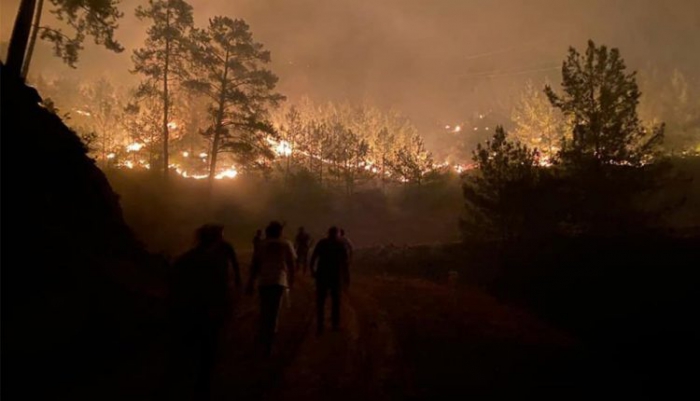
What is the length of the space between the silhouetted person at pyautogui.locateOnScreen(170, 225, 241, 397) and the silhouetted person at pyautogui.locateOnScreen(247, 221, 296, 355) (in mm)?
1888

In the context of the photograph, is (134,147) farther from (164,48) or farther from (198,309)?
(198,309)

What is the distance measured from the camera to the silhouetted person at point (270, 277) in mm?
7199

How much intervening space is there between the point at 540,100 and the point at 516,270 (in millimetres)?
79192

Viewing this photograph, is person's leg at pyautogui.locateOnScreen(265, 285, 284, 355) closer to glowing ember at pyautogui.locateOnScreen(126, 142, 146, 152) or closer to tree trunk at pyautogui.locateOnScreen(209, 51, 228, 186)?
tree trunk at pyautogui.locateOnScreen(209, 51, 228, 186)

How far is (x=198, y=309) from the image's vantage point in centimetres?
508

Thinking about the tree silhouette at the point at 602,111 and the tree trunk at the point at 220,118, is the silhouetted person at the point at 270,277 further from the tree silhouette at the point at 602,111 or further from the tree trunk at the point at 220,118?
the tree trunk at the point at 220,118

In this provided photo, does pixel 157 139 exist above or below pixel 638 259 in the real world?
above

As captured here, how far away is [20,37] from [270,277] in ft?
39.4

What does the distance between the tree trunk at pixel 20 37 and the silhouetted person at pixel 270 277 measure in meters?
10.5

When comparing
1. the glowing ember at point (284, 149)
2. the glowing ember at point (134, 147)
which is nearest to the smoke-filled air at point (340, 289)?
the glowing ember at point (134, 147)

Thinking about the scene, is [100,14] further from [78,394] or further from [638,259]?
[638,259]

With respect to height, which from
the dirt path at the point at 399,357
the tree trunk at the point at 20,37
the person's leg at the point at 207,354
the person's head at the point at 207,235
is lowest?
the dirt path at the point at 399,357

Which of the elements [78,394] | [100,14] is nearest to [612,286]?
[78,394]

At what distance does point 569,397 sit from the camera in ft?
20.1
